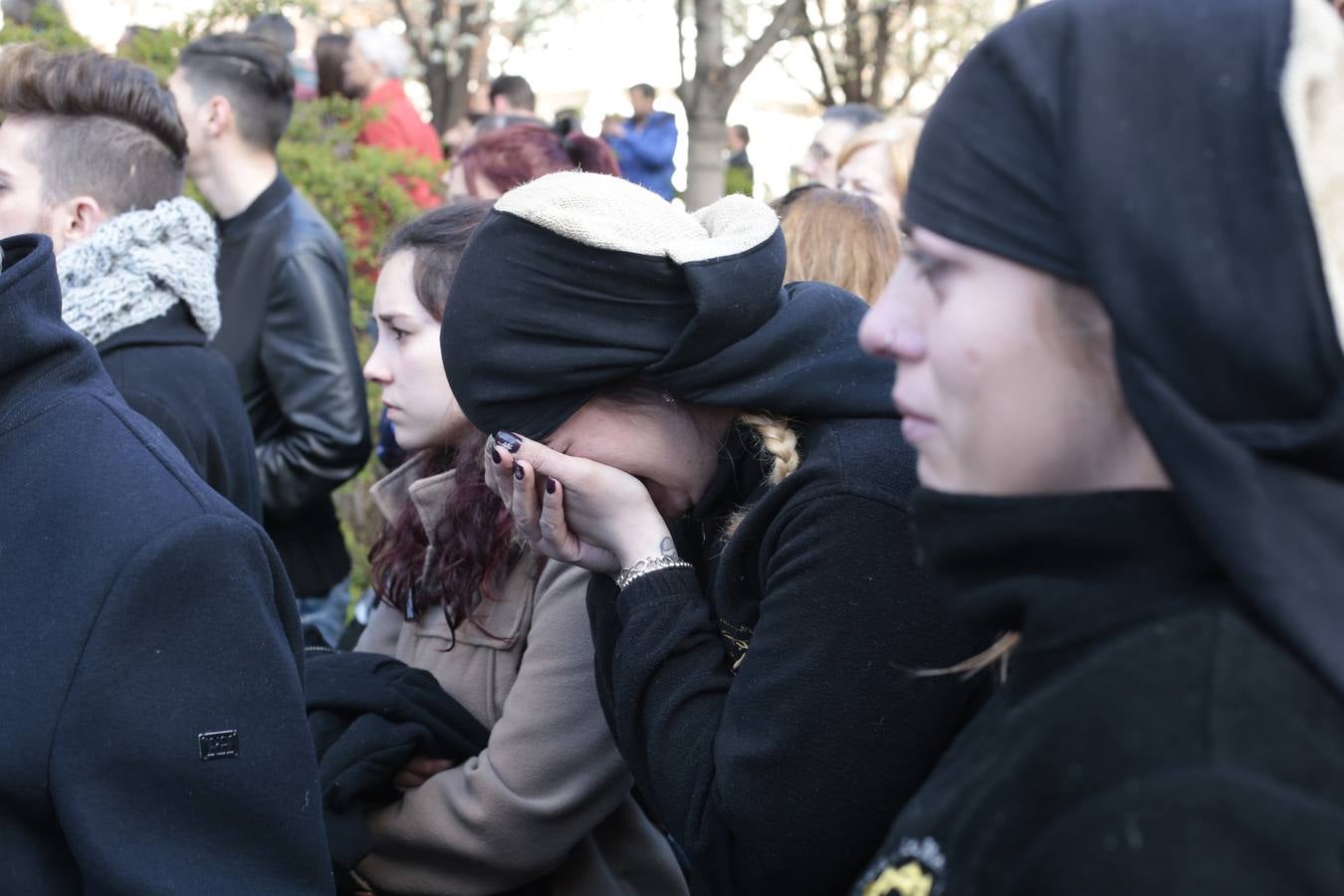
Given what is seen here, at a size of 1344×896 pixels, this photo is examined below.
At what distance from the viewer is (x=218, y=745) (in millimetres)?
2002

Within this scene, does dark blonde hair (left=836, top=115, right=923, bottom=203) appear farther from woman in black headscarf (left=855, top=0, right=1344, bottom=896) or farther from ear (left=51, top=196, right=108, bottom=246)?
woman in black headscarf (left=855, top=0, right=1344, bottom=896)

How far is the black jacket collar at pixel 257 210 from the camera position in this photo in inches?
197

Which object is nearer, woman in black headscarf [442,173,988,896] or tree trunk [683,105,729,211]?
woman in black headscarf [442,173,988,896]

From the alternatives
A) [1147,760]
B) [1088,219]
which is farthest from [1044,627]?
[1088,219]

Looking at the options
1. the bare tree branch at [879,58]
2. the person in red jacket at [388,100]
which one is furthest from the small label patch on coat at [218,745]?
the bare tree branch at [879,58]

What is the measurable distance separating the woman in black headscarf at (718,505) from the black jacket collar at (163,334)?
1514 mm

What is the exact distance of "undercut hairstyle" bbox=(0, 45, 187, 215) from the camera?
3512 millimetres

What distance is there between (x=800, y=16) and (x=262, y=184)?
7583 millimetres

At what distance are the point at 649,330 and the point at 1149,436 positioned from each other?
1.11 metres

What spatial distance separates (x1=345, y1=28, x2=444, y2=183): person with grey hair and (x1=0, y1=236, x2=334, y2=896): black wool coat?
16.0 ft

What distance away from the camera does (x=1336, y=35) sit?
114 cm

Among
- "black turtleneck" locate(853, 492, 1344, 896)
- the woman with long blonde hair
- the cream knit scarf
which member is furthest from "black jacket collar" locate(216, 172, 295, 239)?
"black turtleneck" locate(853, 492, 1344, 896)

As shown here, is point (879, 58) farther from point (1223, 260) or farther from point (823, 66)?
point (1223, 260)

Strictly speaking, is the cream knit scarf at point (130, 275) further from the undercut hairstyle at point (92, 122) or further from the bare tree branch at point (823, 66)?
the bare tree branch at point (823, 66)
